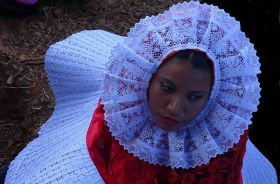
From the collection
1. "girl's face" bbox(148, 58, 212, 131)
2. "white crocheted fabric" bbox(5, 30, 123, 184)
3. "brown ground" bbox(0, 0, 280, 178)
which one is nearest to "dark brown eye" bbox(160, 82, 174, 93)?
"girl's face" bbox(148, 58, 212, 131)

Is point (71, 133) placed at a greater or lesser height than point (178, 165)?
lesser

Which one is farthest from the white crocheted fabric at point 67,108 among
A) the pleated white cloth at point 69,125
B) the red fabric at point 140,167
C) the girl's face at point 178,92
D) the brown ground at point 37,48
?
the girl's face at point 178,92

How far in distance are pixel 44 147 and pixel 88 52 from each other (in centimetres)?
27

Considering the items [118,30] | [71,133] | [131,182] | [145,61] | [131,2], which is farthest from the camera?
[131,2]

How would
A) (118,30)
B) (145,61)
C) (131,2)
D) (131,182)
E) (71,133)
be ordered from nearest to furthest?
(145,61)
(131,182)
(71,133)
(118,30)
(131,2)

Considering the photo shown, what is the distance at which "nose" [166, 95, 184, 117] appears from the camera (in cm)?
86

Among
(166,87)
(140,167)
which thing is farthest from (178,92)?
(140,167)

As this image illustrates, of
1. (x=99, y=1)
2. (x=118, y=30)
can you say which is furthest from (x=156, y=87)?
(x=99, y=1)

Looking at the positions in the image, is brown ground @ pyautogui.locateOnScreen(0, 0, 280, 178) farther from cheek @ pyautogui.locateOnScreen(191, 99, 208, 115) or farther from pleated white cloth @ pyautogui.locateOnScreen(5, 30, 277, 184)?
cheek @ pyautogui.locateOnScreen(191, 99, 208, 115)

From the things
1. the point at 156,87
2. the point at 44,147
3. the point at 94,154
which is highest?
the point at 156,87

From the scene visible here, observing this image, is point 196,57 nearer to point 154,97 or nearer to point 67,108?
point 154,97

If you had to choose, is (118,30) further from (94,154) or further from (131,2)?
(94,154)

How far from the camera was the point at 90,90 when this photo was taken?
132 cm

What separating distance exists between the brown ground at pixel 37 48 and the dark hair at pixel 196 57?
0.52 meters
